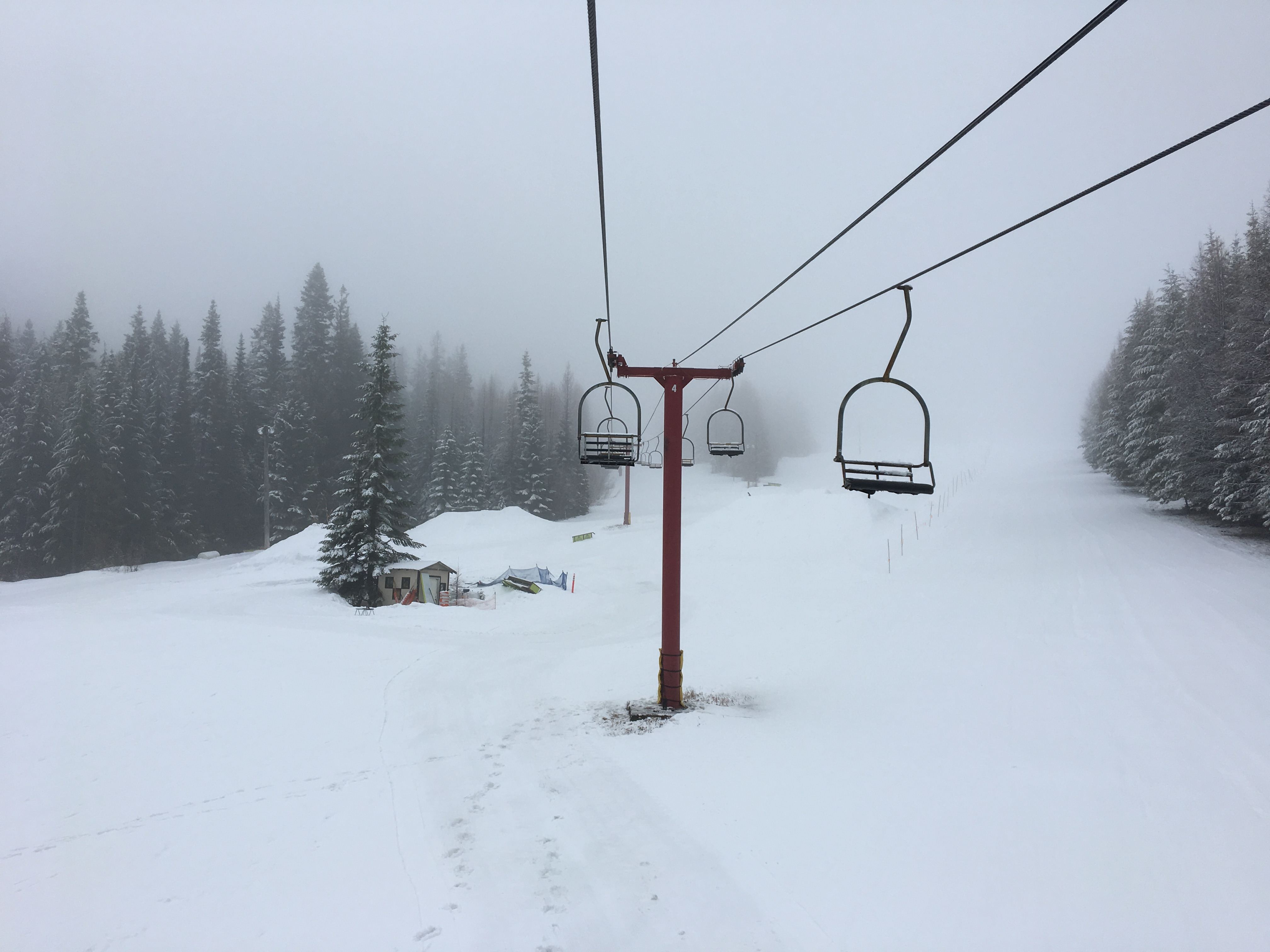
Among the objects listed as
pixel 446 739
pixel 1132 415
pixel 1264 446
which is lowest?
pixel 446 739

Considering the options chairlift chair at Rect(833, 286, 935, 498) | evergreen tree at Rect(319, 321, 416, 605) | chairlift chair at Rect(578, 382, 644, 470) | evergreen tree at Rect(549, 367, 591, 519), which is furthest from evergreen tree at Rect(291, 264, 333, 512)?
chairlift chair at Rect(833, 286, 935, 498)

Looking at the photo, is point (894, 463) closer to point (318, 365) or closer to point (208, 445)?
point (208, 445)

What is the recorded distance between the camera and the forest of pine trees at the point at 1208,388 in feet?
66.4

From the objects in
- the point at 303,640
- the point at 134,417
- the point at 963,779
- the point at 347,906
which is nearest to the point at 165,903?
the point at 347,906

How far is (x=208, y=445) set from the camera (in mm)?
45562

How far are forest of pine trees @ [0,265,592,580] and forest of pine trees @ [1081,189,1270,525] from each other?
3388 cm

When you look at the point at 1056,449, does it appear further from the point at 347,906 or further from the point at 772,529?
the point at 347,906

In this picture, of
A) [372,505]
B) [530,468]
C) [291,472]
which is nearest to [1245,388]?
[372,505]

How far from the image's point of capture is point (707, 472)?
84.3 metres

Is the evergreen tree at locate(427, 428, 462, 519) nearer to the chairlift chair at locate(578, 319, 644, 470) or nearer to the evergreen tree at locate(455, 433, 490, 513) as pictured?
the evergreen tree at locate(455, 433, 490, 513)

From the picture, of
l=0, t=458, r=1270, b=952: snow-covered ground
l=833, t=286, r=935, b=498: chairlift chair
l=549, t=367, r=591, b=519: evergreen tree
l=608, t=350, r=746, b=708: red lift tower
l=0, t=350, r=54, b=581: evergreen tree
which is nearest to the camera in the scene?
l=0, t=458, r=1270, b=952: snow-covered ground

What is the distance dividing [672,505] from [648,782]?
14.5ft

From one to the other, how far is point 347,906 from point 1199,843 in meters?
8.25

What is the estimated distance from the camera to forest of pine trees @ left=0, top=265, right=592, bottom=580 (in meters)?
36.6
